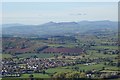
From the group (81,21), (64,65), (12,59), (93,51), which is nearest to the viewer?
(64,65)

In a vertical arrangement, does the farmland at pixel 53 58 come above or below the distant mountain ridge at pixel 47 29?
below

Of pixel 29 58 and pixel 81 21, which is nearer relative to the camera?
pixel 29 58

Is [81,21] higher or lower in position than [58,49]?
higher

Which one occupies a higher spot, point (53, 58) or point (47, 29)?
point (47, 29)

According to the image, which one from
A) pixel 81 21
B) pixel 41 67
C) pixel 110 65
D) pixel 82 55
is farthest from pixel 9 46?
pixel 81 21

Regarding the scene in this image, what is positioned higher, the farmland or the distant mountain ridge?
the distant mountain ridge

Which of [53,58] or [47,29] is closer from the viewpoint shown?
[53,58]

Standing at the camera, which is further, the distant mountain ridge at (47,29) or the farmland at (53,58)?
the distant mountain ridge at (47,29)

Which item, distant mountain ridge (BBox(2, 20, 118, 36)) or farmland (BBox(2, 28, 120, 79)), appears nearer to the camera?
farmland (BBox(2, 28, 120, 79))

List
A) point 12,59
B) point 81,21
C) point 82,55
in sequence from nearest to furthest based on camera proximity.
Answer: point 12,59 < point 82,55 < point 81,21

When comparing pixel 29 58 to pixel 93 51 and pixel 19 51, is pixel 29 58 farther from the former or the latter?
pixel 93 51
